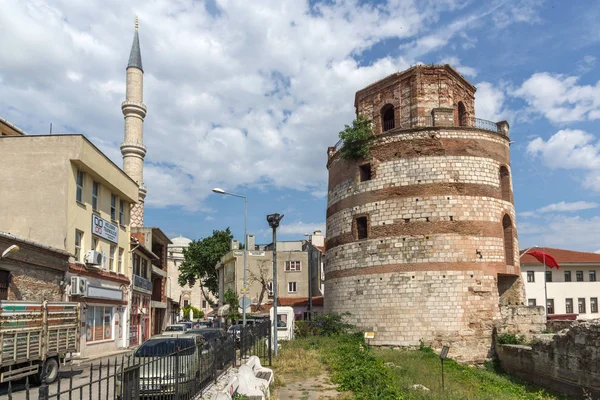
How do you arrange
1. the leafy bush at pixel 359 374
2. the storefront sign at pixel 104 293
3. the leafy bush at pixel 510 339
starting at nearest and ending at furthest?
the leafy bush at pixel 359 374 < the storefront sign at pixel 104 293 < the leafy bush at pixel 510 339

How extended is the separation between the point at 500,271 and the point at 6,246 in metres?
21.4

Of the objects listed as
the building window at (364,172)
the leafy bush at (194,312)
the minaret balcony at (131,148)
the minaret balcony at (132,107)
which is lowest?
the leafy bush at (194,312)

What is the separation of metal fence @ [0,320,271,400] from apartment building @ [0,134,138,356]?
545 cm

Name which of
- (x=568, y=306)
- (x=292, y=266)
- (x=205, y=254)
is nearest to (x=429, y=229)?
(x=292, y=266)

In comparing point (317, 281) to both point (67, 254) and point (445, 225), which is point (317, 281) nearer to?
point (445, 225)

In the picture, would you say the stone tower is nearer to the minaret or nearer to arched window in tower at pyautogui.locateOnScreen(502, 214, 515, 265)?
arched window in tower at pyautogui.locateOnScreen(502, 214, 515, 265)

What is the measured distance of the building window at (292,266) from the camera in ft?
167

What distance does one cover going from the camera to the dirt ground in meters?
13.0

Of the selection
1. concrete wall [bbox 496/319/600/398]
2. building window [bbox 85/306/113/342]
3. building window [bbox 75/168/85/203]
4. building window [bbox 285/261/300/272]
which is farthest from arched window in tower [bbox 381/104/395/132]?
building window [bbox 285/261/300/272]

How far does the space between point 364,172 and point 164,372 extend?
789 inches

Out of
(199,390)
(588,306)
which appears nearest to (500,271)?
(199,390)

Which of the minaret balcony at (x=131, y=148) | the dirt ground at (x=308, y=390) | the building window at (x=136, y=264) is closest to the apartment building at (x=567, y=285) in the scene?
the building window at (x=136, y=264)

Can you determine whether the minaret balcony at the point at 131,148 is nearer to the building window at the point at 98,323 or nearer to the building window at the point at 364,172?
the building window at the point at 98,323

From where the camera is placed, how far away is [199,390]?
11.4 m
